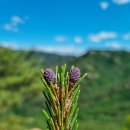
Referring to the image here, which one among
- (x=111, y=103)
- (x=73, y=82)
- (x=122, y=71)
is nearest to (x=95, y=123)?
(x=111, y=103)

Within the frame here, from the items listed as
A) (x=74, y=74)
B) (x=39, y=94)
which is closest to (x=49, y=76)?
(x=74, y=74)

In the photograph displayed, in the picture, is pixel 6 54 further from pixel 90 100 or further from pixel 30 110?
pixel 90 100

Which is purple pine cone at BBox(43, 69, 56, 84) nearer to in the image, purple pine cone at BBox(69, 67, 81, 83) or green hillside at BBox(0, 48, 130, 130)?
purple pine cone at BBox(69, 67, 81, 83)

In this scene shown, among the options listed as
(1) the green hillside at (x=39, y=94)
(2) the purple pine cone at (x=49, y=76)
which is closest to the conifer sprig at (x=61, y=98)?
(2) the purple pine cone at (x=49, y=76)

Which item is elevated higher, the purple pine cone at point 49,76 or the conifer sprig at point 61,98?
the purple pine cone at point 49,76

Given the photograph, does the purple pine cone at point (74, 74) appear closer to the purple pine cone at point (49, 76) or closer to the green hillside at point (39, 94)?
the purple pine cone at point (49, 76)

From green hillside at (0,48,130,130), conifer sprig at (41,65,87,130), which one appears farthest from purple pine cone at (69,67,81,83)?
green hillside at (0,48,130,130)

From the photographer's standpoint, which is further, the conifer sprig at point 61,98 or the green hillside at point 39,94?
the green hillside at point 39,94
